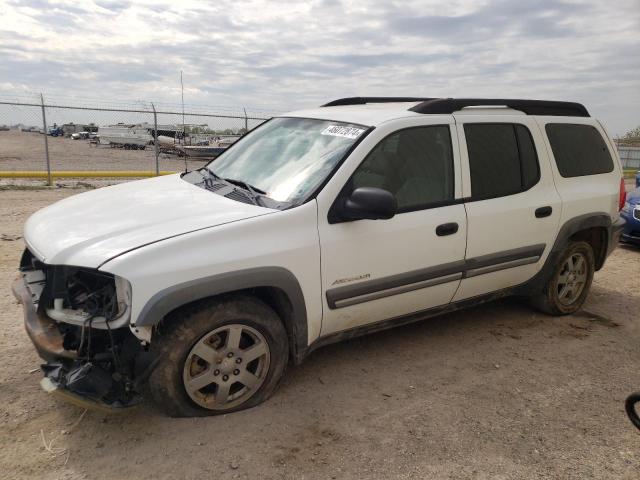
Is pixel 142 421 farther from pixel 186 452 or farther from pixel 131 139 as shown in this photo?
pixel 131 139

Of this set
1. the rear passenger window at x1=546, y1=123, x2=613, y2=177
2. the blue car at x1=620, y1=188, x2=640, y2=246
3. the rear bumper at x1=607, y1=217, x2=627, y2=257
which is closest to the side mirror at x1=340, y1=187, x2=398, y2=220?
the rear passenger window at x1=546, y1=123, x2=613, y2=177

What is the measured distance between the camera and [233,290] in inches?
112

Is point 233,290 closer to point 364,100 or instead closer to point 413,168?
point 413,168

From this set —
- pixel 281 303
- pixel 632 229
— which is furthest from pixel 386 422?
pixel 632 229

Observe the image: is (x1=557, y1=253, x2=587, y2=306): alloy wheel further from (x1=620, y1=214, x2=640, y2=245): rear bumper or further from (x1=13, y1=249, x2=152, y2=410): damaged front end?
(x1=13, y1=249, x2=152, y2=410): damaged front end

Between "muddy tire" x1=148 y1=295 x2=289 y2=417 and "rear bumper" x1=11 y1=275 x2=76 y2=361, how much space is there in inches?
19.1

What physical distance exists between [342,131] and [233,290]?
1364 millimetres

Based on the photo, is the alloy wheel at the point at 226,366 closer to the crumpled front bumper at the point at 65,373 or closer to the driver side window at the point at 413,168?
the crumpled front bumper at the point at 65,373

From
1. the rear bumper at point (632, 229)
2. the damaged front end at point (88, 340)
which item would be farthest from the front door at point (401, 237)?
the rear bumper at point (632, 229)

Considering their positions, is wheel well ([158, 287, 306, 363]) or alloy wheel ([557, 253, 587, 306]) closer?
wheel well ([158, 287, 306, 363])

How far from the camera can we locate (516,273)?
421 cm

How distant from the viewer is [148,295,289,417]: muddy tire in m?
2.78

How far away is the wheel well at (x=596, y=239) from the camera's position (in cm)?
473

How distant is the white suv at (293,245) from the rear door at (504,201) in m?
0.01
